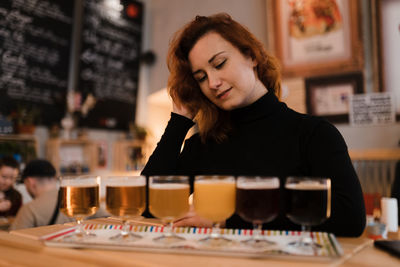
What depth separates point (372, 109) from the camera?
11.6 ft

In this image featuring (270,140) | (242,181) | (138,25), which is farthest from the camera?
(138,25)

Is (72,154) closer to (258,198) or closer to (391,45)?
A: (391,45)

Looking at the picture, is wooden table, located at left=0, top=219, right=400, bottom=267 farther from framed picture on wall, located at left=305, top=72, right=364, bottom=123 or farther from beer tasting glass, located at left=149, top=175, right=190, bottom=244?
framed picture on wall, located at left=305, top=72, right=364, bottom=123

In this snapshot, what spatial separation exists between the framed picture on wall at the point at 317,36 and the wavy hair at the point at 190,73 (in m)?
2.37

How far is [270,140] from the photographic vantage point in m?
1.45

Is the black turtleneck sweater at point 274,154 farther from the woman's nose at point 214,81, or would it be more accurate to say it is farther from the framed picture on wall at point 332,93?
the framed picture on wall at point 332,93

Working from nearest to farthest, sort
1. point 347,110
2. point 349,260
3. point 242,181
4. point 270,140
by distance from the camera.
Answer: point 349,260
point 242,181
point 270,140
point 347,110

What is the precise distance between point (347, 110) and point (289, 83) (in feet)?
2.21

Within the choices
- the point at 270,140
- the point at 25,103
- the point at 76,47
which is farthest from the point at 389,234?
the point at 76,47

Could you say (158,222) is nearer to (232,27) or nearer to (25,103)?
(232,27)

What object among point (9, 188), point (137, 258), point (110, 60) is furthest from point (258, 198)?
point (110, 60)

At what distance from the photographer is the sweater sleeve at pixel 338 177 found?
3.54ft

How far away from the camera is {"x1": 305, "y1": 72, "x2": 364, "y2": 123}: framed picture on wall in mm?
3686

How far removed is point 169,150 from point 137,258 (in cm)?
68
